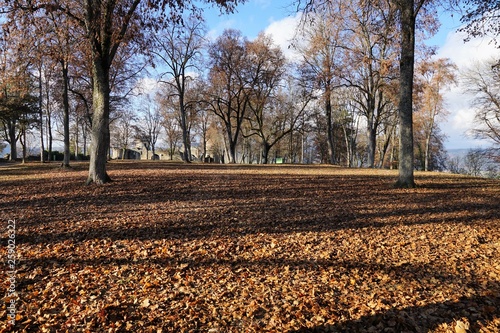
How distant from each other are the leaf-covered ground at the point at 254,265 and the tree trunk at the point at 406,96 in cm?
219

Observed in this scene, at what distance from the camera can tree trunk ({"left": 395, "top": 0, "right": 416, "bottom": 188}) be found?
10281 mm

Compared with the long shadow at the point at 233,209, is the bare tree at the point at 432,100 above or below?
above

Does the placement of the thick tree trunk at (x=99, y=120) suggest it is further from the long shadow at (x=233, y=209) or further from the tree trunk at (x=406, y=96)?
the tree trunk at (x=406, y=96)

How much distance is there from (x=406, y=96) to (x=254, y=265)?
29.2 feet

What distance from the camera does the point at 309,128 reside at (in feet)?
116

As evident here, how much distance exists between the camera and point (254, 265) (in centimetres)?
439

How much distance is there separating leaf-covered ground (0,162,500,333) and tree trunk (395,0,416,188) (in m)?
2.19

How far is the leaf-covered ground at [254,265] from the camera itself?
3.16 meters

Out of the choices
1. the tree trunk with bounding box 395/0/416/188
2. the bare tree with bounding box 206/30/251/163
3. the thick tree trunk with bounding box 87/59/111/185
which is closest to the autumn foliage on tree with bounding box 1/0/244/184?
the thick tree trunk with bounding box 87/59/111/185

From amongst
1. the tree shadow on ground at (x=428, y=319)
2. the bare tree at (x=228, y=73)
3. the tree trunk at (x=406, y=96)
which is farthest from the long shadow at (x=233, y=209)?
the bare tree at (x=228, y=73)

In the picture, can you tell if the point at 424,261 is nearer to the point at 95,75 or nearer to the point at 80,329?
the point at 80,329

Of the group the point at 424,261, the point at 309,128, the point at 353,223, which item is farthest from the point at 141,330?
the point at 309,128

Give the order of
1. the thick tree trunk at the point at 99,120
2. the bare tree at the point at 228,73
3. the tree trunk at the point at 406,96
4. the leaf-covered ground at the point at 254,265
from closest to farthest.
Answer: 1. the leaf-covered ground at the point at 254,265
2. the thick tree trunk at the point at 99,120
3. the tree trunk at the point at 406,96
4. the bare tree at the point at 228,73

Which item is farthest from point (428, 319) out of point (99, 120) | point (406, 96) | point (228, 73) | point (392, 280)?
point (228, 73)
